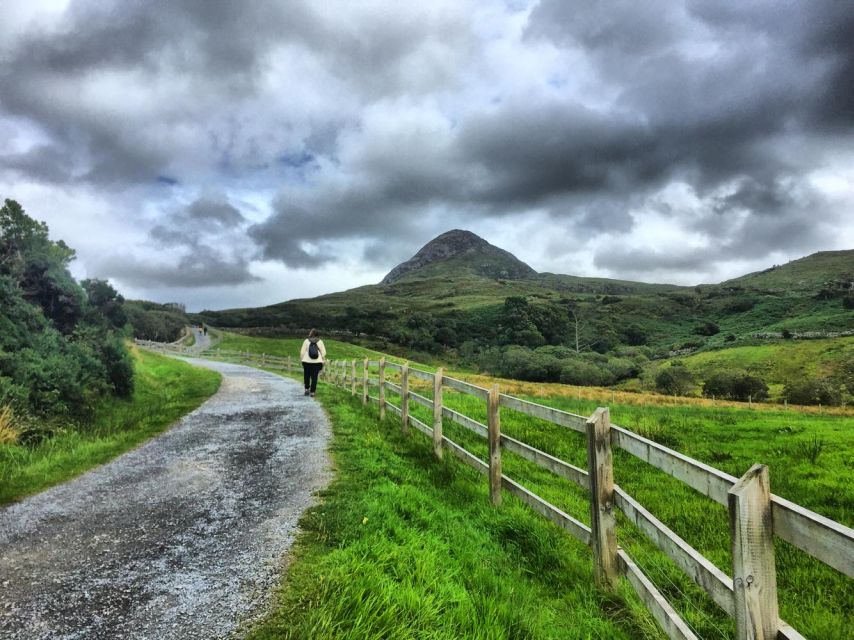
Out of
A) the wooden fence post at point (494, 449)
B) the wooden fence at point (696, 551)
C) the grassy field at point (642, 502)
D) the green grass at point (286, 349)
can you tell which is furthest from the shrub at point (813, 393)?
the wooden fence at point (696, 551)

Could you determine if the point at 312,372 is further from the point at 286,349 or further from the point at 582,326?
the point at 582,326

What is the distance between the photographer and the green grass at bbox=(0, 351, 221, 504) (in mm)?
7094

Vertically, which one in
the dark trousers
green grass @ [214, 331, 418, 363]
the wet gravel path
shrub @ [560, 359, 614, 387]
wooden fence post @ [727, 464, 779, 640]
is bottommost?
shrub @ [560, 359, 614, 387]

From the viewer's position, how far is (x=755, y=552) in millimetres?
2393

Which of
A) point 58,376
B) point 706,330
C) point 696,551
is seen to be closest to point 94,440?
point 58,376

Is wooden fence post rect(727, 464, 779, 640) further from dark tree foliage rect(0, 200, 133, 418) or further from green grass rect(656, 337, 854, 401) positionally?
green grass rect(656, 337, 854, 401)

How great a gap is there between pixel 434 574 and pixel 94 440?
8401mm

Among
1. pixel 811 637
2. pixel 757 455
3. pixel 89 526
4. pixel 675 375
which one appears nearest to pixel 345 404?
pixel 89 526

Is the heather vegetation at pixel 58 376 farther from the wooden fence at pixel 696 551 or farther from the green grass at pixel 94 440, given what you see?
the wooden fence at pixel 696 551

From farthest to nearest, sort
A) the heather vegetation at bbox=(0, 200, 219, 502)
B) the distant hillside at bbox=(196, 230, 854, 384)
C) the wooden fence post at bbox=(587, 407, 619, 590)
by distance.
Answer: the distant hillside at bbox=(196, 230, 854, 384) < the heather vegetation at bbox=(0, 200, 219, 502) < the wooden fence post at bbox=(587, 407, 619, 590)

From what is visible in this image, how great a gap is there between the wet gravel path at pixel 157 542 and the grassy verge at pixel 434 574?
427 mm

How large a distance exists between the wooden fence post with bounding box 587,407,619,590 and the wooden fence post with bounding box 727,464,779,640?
171 cm

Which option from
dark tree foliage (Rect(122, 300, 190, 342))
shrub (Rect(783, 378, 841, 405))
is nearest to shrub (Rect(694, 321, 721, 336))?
shrub (Rect(783, 378, 841, 405))

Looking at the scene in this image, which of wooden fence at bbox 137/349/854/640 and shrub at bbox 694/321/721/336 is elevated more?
wooden fence at bbox 137/349/854/640
